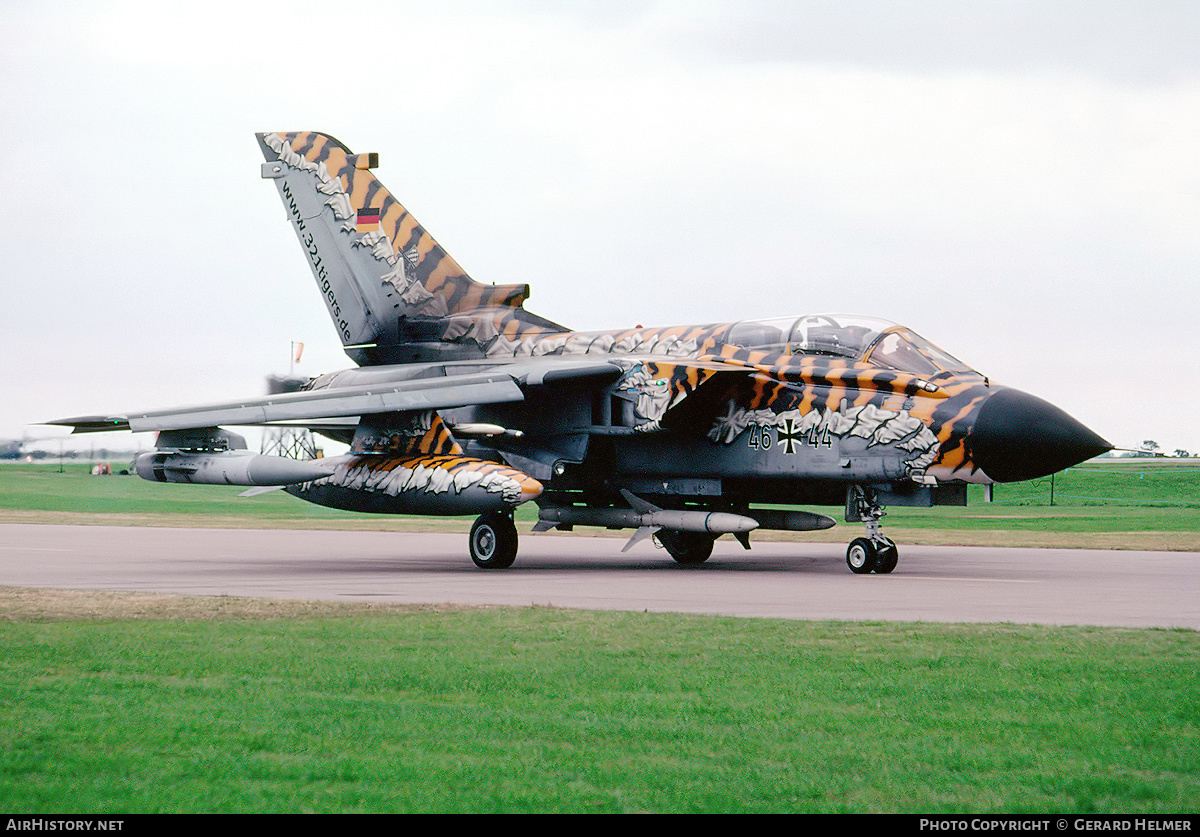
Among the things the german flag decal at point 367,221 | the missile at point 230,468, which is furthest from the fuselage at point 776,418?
the german flag decal at point 367,221

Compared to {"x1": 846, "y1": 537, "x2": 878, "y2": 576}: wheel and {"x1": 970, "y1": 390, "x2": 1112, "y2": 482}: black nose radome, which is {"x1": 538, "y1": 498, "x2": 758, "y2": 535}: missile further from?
{"x1": 970, "y1": 390, "x2": 1112, "y2": 482}: black nose radome

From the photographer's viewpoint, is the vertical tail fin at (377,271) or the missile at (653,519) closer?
the missile at (653,519)

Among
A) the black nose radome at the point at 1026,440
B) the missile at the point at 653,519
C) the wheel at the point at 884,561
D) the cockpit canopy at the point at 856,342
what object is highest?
the cockpit canopy at the point at 856,342

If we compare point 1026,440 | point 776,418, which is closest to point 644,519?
point 776,418

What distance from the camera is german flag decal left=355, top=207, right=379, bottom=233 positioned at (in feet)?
71.5

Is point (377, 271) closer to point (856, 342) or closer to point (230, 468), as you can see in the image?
point (230, 468)

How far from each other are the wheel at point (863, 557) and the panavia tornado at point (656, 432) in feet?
0.08

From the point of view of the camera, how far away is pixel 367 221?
21.8 meters

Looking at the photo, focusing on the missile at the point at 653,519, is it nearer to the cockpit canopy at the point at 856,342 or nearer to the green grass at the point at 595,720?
the cockpit canopy at the point at 856,342

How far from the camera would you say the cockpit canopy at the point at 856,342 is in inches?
648

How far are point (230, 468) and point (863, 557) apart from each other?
8312mm

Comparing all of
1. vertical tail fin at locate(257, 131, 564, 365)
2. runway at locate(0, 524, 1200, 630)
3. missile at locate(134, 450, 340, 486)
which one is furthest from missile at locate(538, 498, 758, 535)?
vertical tail fin at locate(257, 131, 564, 365)

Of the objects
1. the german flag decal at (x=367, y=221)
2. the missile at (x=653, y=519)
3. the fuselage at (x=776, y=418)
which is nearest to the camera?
the fuselage at (x=776, y=418)

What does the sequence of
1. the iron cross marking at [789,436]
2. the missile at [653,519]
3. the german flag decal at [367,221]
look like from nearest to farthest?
the iron cross marking at [789,436]
the missile at [653,519]
the german flag decal at [367,221]
